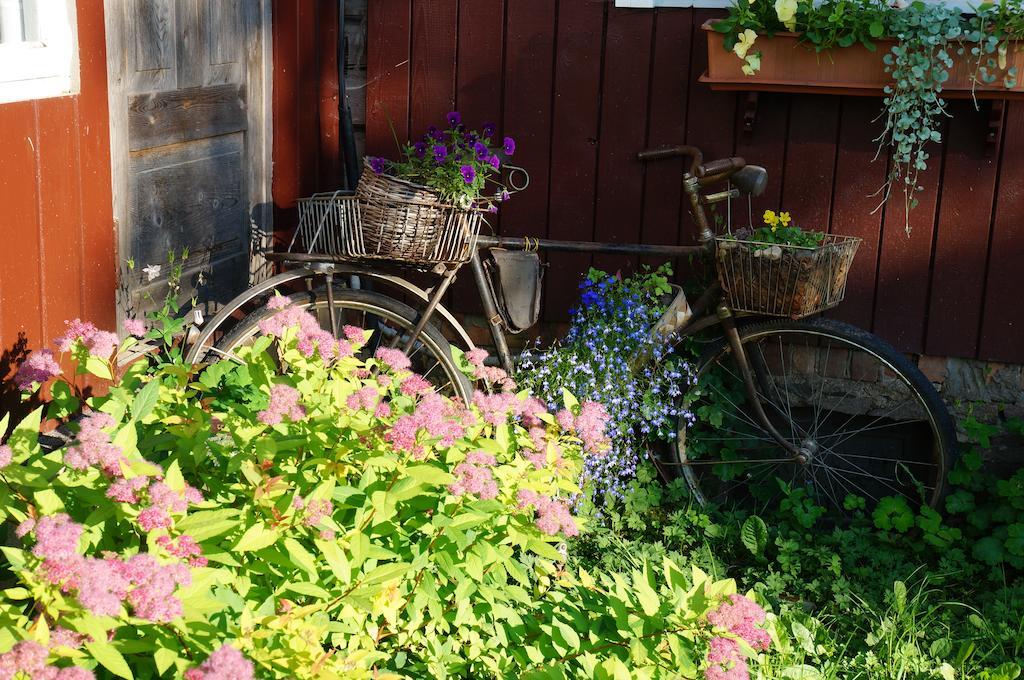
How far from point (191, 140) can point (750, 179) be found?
1.84m

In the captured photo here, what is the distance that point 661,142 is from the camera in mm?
4332

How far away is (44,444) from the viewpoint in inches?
123

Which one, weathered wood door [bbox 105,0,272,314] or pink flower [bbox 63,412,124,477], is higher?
weathered wood door [bbox 105,0,272,314]

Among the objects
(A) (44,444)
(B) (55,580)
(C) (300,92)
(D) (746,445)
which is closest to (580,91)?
(C) (300,92)

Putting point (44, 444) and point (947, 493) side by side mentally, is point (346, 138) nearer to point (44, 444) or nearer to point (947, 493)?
point (44, 444)

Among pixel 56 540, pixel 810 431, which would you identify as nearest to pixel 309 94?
pixel 810 431

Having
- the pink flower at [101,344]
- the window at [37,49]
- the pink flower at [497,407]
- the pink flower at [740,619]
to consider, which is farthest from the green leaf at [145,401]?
the pink flower at [740,619]

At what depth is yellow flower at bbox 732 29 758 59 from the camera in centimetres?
385

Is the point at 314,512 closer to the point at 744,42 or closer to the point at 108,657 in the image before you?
the point at 108,657

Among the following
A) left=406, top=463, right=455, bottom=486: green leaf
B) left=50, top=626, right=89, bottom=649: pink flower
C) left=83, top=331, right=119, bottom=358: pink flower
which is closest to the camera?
left=50, top=626, right=89, bottom=649: pink flower

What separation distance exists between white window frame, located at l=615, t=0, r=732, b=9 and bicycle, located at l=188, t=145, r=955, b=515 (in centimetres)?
53

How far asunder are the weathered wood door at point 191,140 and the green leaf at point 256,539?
1.69 metres

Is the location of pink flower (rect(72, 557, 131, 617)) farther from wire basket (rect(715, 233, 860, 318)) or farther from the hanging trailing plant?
the hanging trailing plant

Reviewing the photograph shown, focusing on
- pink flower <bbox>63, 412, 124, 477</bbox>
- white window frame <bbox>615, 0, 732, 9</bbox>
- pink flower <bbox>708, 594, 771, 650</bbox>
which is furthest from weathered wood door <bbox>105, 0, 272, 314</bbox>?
pink flower <bbox>708, 594, 771, 650</bbox>
